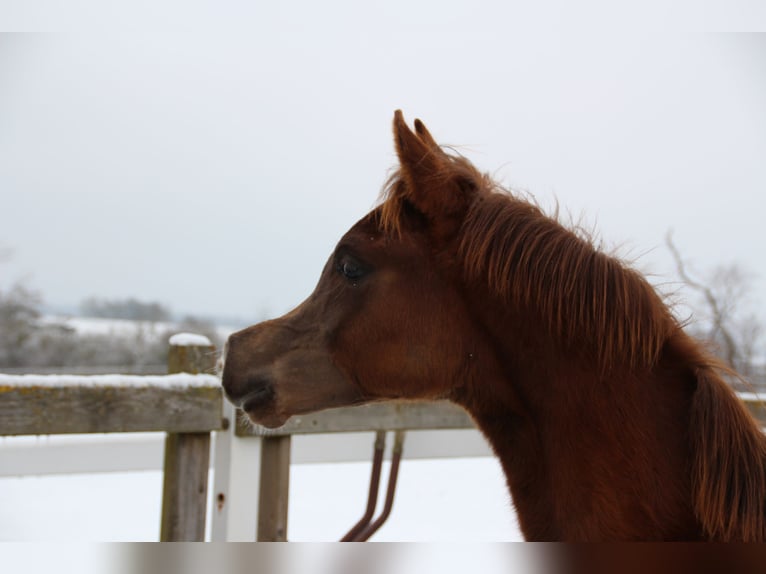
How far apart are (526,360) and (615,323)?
0.81 feet

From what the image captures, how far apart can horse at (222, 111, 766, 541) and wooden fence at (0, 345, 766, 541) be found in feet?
2.45

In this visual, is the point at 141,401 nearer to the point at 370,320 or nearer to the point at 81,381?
the point at 81,381

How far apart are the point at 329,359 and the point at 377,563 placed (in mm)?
1063

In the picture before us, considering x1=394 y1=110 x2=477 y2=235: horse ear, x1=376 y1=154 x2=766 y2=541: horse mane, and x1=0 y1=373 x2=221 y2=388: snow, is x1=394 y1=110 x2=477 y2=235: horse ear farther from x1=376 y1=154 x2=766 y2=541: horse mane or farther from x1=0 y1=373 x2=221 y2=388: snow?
x1=0 y1=373 x2=221 y2=388: snow

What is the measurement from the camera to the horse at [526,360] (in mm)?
1586

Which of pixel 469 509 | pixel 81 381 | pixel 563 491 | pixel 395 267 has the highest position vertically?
pixel 395 267

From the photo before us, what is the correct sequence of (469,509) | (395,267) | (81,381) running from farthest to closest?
(469,509) → (81,381) → (395,267)

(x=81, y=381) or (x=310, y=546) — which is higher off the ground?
(x=81, y=381)

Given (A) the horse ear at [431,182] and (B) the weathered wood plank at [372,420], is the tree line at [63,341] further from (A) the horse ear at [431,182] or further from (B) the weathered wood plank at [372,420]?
(A) the horse ear at [431,182]

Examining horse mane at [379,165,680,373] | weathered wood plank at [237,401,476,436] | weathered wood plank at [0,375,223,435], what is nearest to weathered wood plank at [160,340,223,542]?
weathered wood plank at [0,375,223,435]

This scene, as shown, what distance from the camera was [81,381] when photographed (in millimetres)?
2605

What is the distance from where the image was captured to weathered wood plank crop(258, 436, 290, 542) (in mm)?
3236

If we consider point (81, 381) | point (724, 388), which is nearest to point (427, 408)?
point (81, 381)

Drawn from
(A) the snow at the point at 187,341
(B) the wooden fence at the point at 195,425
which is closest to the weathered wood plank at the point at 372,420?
(B) the wooden fence at the point at 195,425
